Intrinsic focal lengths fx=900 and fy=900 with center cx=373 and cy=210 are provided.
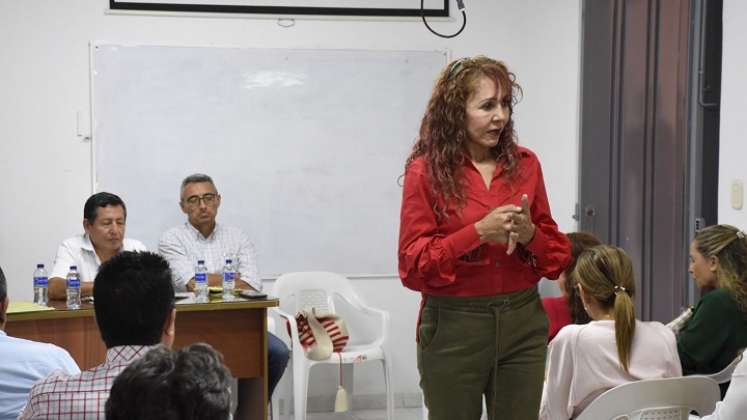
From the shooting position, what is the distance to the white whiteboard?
4824 mm

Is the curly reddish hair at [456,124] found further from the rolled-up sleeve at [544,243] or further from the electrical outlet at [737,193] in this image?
the electrical outlet at [737,193]

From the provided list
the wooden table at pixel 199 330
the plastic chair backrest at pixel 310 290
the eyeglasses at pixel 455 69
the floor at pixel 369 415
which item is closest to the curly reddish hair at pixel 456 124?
the eyeglasses at pixel 455 69

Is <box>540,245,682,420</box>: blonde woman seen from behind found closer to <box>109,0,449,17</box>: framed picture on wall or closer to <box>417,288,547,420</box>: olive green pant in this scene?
<box>417,288,547,420</box>: olive green pant

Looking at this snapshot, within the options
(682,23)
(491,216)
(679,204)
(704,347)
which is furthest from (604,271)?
(682,23)

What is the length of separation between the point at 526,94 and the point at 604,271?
2.68 meters

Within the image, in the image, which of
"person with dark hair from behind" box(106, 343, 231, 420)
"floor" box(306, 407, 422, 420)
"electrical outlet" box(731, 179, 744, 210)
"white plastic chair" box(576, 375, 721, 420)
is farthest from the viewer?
"floor" box(306, 407, 422, 420)

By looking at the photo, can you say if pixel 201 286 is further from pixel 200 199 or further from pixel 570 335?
pixel 570 335

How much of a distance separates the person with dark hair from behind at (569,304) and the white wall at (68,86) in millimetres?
1545

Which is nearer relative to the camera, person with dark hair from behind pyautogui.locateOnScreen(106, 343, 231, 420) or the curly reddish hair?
person with dark hair from behind pyautogui.locateOnScreen(106, 343, 231, 420)

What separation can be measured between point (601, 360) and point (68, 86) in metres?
3.37

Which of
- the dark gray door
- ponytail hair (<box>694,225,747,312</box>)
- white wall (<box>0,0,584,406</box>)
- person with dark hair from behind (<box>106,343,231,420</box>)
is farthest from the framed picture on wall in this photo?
person with dark hair from behind (<box>106,343,231,420</box>)

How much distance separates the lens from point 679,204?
3771 millimetres

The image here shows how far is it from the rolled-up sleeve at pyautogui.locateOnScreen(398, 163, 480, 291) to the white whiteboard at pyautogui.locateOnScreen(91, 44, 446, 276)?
282 cm

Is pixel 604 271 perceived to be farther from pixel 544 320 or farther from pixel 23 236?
pixel 23 236
